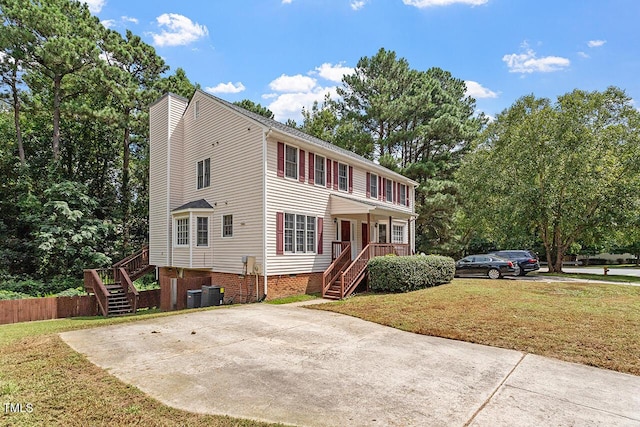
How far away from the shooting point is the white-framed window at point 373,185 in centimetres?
1921

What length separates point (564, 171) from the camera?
20344 millimetres

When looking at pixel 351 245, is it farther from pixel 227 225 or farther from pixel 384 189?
pixel 227 225

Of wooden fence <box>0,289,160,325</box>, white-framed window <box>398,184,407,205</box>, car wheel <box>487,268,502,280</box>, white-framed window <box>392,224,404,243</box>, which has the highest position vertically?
white-framed window <box>398,184,407,205</box>

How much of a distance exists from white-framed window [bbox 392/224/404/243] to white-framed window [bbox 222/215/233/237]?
10481mm

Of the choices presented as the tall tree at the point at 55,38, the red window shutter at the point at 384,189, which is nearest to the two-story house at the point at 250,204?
the red window shutter at the point at 384,189

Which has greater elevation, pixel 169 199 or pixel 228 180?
pixel 228 180

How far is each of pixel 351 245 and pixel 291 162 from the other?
5.08m

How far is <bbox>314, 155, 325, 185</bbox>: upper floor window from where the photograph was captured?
15320mm

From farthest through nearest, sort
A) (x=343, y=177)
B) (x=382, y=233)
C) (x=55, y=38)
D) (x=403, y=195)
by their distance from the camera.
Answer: (x=403, y=195), (x=382, y=233), (x=55, y=38), (x=343, y=177)

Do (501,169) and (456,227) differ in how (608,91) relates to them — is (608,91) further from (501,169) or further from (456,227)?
(456,227)

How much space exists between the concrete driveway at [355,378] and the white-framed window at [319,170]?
8.50m

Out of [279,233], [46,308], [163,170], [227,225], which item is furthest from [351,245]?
[46,308]

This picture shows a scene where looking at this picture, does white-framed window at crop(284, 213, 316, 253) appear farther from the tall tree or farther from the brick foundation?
the tall tree

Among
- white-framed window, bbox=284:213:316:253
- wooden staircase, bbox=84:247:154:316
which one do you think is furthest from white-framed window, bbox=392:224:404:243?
wooden staircase, bbox=84:247:154:316
